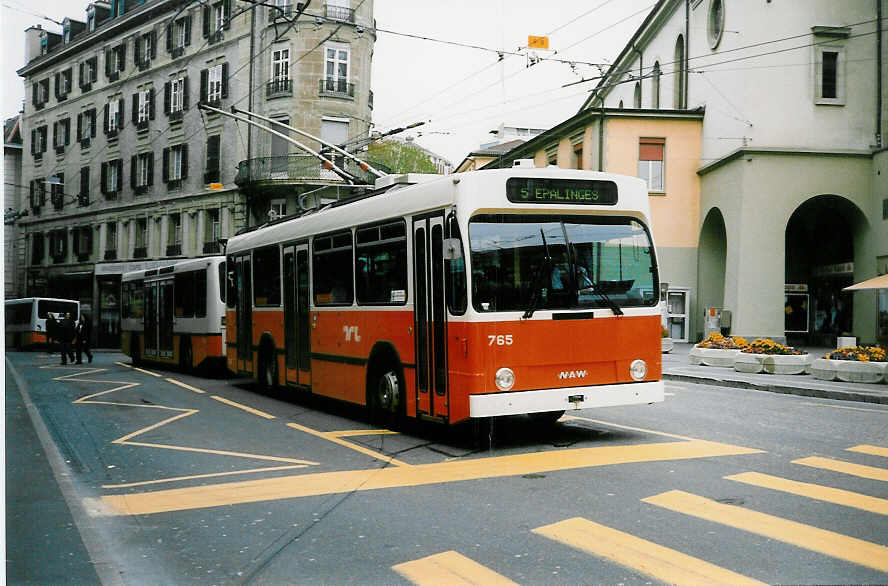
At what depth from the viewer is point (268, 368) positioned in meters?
15.2

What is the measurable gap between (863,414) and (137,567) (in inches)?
421

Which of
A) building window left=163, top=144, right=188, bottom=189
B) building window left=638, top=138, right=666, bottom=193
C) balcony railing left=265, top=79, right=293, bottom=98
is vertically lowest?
building window left=163, top=144, right=188, bottom=189

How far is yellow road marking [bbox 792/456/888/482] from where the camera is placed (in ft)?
25.2

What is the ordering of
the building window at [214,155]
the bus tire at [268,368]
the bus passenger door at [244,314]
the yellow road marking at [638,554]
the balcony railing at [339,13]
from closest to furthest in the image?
the yellow road marking at [638,554] < the balcony railing at [339,13] < the bus tire at [268,368] < the building window at [214,155] < the bus passenger door at [244,314]

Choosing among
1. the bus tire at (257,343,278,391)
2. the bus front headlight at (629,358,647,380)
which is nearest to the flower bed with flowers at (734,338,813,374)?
the bus front headlight at (629,358,647,380)

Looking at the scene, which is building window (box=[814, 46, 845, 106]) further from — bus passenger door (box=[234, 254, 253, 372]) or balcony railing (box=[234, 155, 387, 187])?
bus passenger door (box=[234, 254, 253, 372])

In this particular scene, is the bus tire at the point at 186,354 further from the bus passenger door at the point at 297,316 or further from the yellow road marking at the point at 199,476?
the yellow road marking at the point at 199,476

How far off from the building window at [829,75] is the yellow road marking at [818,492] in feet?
80.0

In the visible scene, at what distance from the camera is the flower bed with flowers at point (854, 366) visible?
55.4 ft

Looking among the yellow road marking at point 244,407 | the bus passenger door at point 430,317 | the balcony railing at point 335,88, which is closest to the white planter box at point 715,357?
the balcony railing at point 335,88

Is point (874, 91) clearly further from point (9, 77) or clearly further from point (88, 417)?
point (9, 77)

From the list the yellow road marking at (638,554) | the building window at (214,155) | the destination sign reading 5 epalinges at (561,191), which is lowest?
the yellow road marking at (638,554)

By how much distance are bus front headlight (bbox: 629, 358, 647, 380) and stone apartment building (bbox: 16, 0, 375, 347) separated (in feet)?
16.3

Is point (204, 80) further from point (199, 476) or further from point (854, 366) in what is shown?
point (854, 366)
